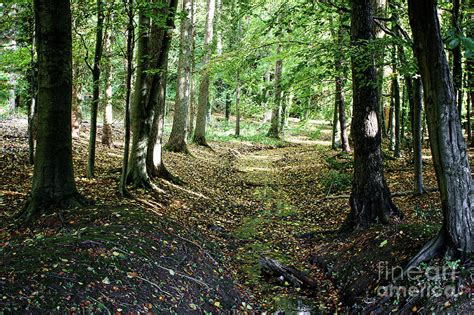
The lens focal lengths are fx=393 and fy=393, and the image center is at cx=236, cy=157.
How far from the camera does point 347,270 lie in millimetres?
6246

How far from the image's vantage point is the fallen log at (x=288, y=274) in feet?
20.5

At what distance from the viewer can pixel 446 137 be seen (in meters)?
4.70

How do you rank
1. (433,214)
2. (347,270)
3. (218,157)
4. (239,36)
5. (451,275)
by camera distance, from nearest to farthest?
(451,275) → (347,270) → (433,214) → (218,157) → (239,36)

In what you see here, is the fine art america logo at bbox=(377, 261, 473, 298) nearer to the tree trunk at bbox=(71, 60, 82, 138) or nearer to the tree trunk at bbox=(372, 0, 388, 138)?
the tree trunk at bbox=(372, 0, 388, 138)

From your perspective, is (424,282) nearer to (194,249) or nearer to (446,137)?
(446,137)

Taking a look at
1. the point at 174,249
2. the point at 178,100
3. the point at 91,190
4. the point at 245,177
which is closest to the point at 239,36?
the point at 178,100

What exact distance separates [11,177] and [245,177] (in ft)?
27.4

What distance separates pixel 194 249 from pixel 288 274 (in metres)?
1.62

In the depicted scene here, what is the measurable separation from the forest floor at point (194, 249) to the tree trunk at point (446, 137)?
1.44 ft

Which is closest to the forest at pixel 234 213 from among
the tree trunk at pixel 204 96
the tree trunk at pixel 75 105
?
the tree trunk at pixel 75 105

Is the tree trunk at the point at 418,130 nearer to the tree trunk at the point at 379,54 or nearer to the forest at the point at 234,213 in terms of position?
the forest at the point at 234,213

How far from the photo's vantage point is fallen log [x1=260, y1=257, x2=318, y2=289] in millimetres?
6259

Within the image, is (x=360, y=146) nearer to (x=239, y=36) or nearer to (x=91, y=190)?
(x=91, y=190)

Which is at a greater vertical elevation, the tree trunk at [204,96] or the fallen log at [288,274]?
the tree trunk at [204,96]
